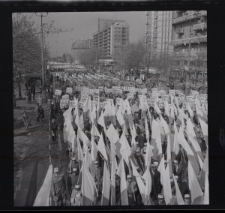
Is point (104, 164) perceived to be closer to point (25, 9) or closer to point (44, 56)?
point (44, 56)

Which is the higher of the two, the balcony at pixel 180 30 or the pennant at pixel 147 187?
the balcony at pixel 180 30

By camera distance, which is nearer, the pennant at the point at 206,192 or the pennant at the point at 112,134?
the pennant at the point at 206,192

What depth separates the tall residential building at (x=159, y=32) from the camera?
5.01 meters

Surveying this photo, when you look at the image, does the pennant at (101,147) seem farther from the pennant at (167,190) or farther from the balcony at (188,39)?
the balcony at (188,39)

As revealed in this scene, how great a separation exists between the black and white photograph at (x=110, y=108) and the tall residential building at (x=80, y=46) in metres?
0.01

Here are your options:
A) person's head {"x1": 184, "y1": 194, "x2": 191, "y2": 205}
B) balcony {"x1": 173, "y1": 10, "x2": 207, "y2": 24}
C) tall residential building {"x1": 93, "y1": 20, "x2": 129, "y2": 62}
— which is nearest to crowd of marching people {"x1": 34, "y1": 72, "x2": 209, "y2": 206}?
person's head {"x1": 184, "y1": 194, "x2": 191, "y2": 205}

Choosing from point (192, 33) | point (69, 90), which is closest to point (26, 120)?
point (69, 90)

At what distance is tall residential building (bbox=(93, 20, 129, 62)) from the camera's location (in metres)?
5.05

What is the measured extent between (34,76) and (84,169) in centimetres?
119

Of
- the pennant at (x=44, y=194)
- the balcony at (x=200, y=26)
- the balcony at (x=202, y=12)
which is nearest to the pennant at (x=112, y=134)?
the pennant at (x=44, y=194)

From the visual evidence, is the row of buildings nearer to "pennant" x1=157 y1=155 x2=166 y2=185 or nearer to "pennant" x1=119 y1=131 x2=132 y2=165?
"pennant" x1=119 y1=131 x2=132 y2=165

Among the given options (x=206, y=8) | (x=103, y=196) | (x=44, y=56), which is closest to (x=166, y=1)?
(x=206, y=8)

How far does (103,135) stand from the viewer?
5.11m
